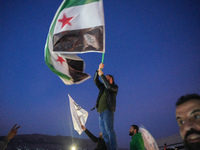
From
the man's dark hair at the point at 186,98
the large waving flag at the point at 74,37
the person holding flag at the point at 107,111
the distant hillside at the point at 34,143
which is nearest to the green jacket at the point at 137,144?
the person holding flag at the point at 107,111

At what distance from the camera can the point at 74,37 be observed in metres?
3.68

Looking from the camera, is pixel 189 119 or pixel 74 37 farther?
pixel 74 37

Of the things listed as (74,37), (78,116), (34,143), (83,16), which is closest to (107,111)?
(74,37)

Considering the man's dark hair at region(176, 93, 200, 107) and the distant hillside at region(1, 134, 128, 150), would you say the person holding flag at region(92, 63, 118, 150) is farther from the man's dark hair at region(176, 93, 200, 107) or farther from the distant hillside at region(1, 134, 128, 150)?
the distant hillside at region(1, 134, 128, 150)

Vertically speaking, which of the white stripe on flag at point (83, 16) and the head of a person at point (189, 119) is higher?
the white stripe on flag at point (83, 16)

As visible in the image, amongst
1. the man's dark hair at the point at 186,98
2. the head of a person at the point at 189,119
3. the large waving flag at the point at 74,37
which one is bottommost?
the head of a person at the point at 189,119

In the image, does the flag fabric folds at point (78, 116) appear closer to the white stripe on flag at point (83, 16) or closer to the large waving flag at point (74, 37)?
the large waving flag at point (74, 37)

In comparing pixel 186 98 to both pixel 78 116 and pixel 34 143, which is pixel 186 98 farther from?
pixel 34 143

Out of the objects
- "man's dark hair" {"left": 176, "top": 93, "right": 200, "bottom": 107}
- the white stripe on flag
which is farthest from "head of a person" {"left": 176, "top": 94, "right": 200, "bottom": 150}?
the white stripe on flag

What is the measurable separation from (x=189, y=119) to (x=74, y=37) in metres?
3.17

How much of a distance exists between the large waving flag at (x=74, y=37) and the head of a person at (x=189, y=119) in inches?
84.7

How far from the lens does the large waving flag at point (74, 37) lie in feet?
11.3

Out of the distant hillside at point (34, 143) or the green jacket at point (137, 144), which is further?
the distant hillside at point (34, 143)

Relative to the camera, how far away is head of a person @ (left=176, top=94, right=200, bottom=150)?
3.80ft
